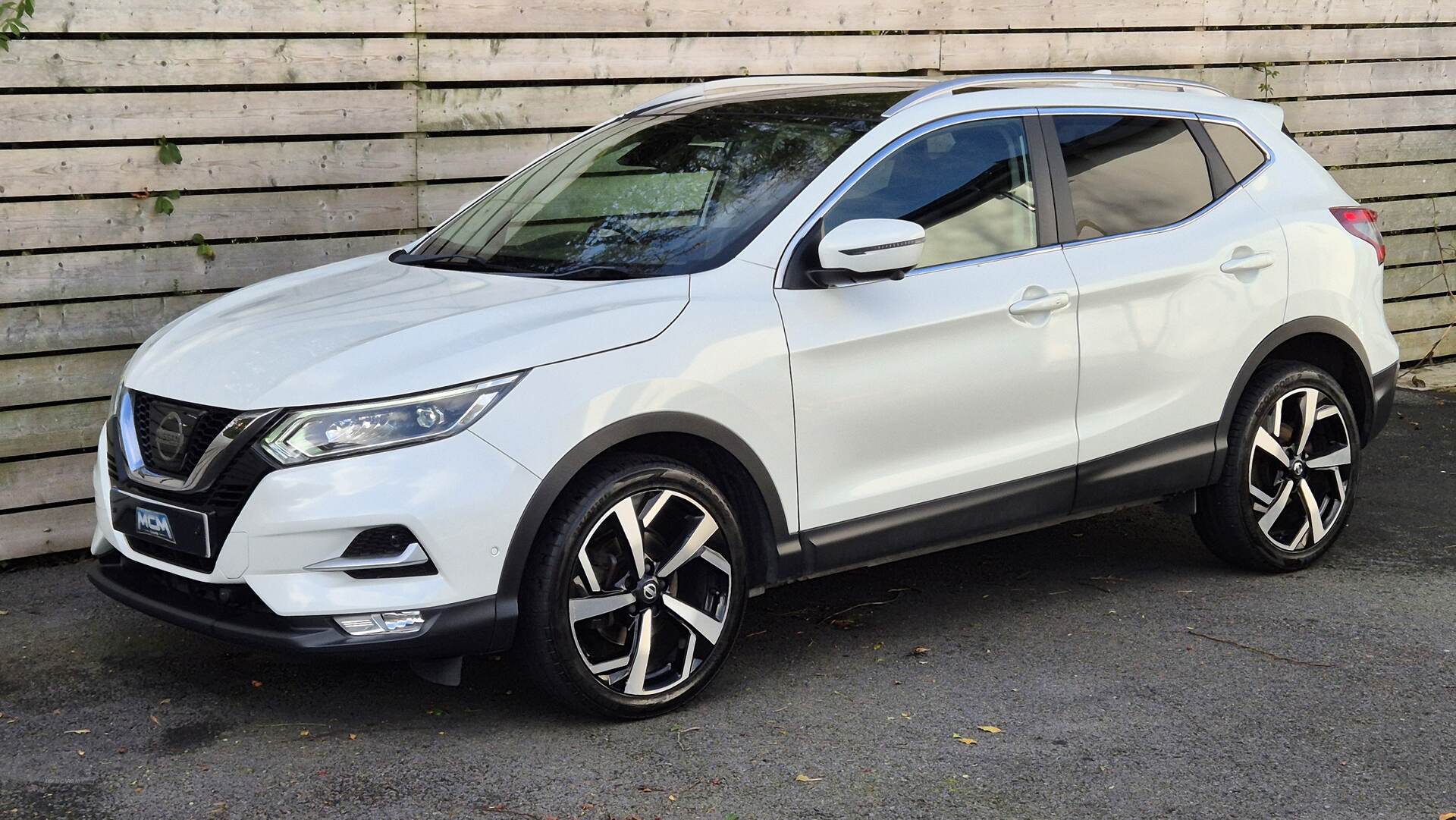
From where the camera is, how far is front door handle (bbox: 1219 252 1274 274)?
17.4 ft

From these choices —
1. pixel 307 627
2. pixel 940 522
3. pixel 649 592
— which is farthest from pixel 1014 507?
pixel 307 627

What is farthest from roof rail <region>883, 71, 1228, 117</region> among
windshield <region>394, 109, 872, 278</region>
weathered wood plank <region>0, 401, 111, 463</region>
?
weathered wood plank <region>0, 401, 111, 463</region>

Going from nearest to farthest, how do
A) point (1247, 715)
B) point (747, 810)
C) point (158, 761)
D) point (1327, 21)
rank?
1. point (747, 810)
2. point (158, 761)
3. point (1247, 715)
4. point (1327, 21)

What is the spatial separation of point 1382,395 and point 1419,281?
417 cm

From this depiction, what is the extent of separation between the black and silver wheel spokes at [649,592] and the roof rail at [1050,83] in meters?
1.51

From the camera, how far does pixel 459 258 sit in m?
5.05

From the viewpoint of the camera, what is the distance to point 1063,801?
3.86m

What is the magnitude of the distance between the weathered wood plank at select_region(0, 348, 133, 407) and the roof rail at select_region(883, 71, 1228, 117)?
129 inches

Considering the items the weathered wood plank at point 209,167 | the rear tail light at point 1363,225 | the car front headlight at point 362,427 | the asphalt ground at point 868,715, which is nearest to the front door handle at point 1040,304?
the asphalt ground at point 868,715

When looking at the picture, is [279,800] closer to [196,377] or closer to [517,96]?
[196,377]

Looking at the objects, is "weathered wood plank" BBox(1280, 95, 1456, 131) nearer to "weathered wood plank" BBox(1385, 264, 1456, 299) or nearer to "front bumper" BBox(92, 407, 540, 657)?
"weathered wood plank" BBox(1385, 264, 1456, 299)

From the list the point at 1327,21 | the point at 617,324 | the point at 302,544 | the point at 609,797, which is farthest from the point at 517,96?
the point at 1327,21

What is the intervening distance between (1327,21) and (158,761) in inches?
311

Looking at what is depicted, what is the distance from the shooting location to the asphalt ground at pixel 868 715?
3.90 metres
